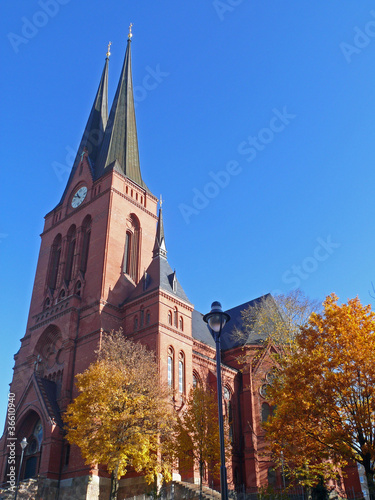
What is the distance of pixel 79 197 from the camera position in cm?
4872

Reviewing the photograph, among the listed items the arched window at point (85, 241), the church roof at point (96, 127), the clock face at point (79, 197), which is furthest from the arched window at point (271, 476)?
the church roof at point (96, 127)

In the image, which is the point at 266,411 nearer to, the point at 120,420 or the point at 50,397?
the point at 50,397

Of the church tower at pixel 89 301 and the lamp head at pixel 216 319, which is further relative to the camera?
the church tower at pixel 89 301

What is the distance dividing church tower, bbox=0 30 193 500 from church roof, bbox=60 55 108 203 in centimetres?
42

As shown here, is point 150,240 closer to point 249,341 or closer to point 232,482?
point 249,341

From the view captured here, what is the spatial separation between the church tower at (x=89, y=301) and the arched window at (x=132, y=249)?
0.33 ft

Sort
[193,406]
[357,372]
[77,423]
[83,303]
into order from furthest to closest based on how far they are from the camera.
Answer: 1. [83,303]
2. [193,406]
3. [77,423]
4. [357,372]

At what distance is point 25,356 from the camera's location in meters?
41.9

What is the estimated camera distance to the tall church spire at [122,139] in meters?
49.5

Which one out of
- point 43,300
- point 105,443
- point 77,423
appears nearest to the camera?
point 105,443

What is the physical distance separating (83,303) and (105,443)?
53.5 feet

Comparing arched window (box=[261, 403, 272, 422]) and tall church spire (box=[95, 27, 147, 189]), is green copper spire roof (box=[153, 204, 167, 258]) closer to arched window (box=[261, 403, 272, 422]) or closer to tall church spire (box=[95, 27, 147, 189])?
tall church spire (box=[95, 27, 147, 189])

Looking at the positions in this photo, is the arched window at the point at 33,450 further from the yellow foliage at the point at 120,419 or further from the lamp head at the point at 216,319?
the lamp head at the point at 216,319

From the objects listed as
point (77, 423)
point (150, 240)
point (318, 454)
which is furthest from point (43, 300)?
point (318, 454)
